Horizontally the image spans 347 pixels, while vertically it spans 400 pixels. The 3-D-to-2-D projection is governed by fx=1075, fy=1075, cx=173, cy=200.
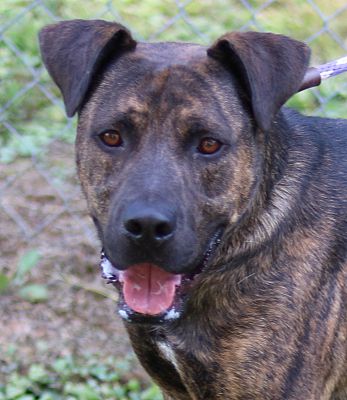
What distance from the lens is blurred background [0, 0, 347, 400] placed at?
14.4 ft

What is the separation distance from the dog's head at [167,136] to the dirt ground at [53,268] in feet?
4.20

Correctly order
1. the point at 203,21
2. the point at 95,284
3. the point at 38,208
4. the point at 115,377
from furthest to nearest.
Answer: the point at 203,21, the point at 38,208, the point at 95,284, the point at 115,377

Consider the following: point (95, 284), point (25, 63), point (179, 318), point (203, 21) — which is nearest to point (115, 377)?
point (95, 284)

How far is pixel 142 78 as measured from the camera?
328 centimetres

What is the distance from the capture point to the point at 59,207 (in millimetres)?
5055

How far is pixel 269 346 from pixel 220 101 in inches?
30.0

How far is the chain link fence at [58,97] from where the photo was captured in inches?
195

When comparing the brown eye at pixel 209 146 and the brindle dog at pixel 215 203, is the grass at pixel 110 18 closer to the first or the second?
the brindle dog at pixel 215 203

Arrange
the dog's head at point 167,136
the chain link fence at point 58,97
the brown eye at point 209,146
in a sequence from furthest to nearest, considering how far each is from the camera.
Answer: the chain link fence at point 58,97 → the brown eye at point 209,146 → the dog's head at point 167,136

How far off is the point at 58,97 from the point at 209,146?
2.42m

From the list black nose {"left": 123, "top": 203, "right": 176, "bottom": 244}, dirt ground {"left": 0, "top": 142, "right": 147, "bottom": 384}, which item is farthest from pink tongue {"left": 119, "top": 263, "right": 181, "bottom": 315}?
dirt ground {"left": 0, "top": 142, "right": 147, "bottom": 384}

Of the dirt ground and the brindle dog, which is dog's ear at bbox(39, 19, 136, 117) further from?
the dirt ground

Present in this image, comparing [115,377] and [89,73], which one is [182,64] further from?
[115,377]

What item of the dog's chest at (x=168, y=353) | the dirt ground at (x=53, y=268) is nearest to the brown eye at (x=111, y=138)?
the dog's chest at (x=168, y=353)
